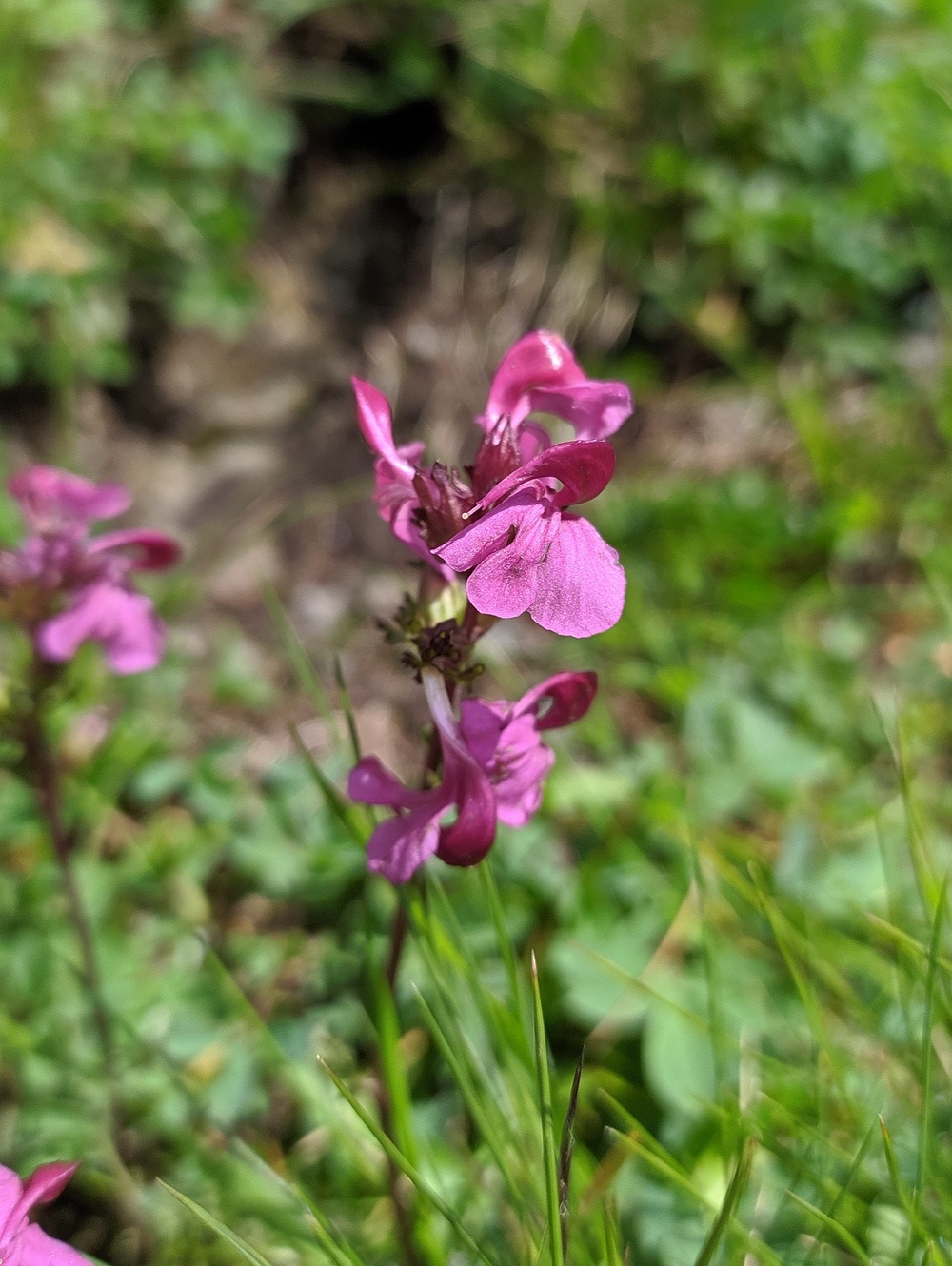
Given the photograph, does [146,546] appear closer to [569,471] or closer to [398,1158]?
→ [569,471]

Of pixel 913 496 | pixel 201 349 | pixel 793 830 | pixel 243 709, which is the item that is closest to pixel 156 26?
pixel 201 349

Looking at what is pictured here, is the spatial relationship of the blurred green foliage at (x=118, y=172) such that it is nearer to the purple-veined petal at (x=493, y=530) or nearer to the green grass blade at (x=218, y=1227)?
the purple-veined petal at (x=493, y=530)

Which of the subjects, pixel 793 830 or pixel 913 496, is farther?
pixel 913 496

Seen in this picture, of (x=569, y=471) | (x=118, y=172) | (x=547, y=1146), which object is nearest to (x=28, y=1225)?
(x=547, y=1146)

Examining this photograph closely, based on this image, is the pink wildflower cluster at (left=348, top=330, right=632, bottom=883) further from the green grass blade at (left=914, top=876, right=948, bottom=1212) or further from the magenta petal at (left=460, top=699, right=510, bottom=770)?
the green grass blade at (left=914, top=876, right=948, bottom=1212)

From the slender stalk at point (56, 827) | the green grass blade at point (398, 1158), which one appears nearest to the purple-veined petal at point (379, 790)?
the green grass blade at point (398, 1158)

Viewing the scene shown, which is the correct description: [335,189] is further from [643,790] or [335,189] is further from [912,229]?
[643,790]
